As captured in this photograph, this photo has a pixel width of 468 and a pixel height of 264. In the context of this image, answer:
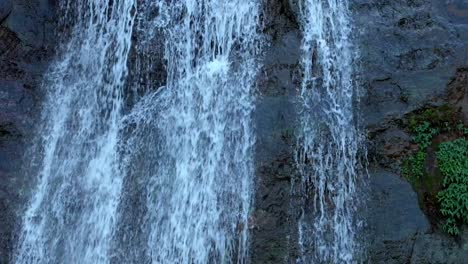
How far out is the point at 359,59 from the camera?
7566 millimetres

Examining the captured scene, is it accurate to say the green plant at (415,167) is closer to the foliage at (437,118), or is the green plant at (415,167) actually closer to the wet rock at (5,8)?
the foliage at (437,118)

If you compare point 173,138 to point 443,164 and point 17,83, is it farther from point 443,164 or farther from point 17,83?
point 443,164

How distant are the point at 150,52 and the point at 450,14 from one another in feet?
14.3

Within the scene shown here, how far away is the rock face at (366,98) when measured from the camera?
6.51m

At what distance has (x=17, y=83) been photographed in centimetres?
804

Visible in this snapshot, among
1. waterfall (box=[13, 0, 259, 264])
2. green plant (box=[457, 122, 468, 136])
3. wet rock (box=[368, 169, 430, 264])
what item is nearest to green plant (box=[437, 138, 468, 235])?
green plant (box=[457, 122, 468, 136])

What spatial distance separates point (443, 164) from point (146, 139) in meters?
3.87

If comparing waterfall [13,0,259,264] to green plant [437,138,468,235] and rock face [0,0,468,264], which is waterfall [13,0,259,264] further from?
green plant [437,138,468,235]

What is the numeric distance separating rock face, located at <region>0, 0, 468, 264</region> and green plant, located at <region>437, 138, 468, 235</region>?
0.79 ft

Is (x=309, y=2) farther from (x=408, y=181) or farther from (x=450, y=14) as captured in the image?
(x=408, y=181)

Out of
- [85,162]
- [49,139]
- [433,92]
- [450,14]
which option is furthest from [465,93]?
[49,139]

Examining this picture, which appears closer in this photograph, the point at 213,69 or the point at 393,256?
the point at 393,256

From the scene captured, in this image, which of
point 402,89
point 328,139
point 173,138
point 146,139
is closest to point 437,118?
point 402,89

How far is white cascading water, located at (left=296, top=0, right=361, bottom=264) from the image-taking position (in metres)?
6.51
